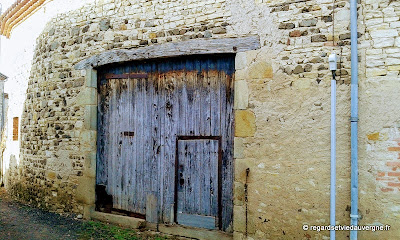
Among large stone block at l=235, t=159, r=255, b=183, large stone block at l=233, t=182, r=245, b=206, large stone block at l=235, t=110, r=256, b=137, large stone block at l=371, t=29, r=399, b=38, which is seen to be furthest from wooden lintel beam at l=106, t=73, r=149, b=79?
large stone block at l=371, t=29, r=399, b=38

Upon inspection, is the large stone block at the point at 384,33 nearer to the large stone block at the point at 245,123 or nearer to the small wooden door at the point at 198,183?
the large stone block at the point at 245,123

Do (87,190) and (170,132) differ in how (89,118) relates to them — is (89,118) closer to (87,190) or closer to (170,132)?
(87,190)

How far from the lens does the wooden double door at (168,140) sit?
479cm

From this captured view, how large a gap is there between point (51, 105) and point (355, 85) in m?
5.22

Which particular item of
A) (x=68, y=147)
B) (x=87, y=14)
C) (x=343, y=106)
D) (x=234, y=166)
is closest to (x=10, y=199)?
(x=68, y=147)

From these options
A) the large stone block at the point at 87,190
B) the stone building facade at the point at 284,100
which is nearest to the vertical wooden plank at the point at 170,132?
the stone building facade at the point at 284,100

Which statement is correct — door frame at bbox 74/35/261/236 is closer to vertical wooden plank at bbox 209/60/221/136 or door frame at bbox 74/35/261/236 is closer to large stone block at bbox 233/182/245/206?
vertical wooden plank at bbox 209/60/221/136

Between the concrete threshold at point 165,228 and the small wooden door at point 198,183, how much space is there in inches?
3.3

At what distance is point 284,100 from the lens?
423 centimetres

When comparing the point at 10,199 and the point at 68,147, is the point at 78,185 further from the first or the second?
the point at 10,199

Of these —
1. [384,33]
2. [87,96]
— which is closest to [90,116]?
[87,96]

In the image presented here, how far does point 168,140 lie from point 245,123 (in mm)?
1339

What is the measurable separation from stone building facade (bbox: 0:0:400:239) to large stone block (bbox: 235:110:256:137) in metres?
0.01

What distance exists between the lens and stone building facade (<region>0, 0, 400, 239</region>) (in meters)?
3.77
